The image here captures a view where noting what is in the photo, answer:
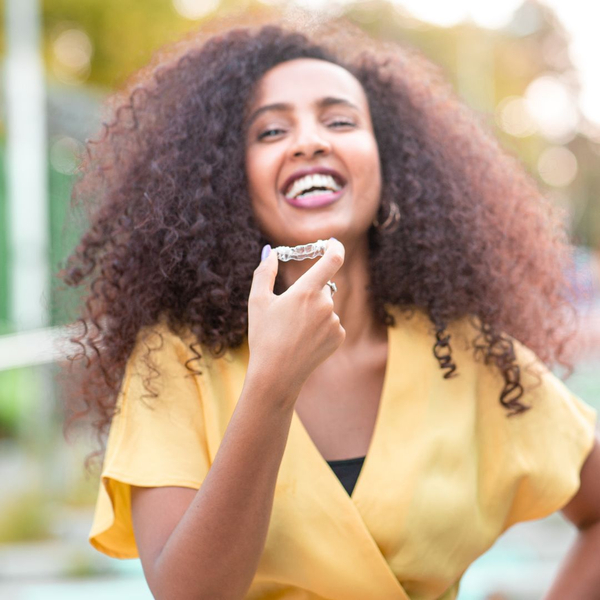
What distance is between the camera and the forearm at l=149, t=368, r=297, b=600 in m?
1.56

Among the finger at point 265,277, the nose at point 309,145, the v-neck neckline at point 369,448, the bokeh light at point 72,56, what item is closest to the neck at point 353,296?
the v-neck neckline at point 369,448

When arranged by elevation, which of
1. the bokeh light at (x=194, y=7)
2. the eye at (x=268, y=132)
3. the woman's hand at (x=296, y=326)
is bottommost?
the woman's hand at (x=296, y=326)

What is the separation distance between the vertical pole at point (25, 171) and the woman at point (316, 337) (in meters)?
2.46

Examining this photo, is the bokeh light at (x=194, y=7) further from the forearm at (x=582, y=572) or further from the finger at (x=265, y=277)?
the finger at (x=265, y=277)

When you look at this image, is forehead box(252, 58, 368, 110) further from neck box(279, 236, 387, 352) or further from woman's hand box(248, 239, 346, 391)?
woman's hand box(248, 239, 346, 391)

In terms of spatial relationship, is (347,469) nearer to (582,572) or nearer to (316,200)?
(316,200)

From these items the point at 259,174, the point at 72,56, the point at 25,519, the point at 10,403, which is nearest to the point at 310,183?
the point at 259,174

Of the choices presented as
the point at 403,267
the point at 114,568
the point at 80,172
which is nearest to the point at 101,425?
the point at 80,172

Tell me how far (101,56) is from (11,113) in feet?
31.5

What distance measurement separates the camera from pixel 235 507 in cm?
158

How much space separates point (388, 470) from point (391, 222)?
737 mm

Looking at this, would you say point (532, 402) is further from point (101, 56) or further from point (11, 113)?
point (101, 56)

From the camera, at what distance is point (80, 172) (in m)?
2.44

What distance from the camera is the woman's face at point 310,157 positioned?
2.07m
